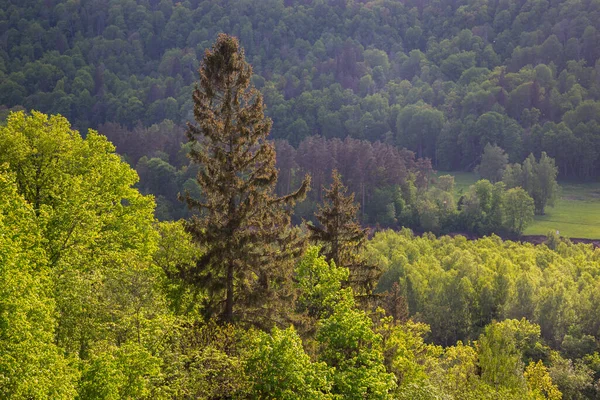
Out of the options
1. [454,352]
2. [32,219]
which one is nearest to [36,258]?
[32,219]

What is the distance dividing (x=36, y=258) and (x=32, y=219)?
205 centimetres

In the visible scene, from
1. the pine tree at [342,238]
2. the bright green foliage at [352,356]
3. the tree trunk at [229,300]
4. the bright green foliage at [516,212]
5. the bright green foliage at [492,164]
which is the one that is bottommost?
the bright green foliage at [352,356]

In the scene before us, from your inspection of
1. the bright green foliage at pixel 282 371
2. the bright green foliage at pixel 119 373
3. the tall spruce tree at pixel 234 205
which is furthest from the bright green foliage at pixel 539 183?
the bright green foliage at pixel 119 373

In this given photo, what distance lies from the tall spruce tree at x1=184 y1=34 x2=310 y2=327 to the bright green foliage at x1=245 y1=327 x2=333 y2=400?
744 centimetres

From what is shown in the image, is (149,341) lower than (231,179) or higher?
lower

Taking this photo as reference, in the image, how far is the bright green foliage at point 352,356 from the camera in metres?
25.8

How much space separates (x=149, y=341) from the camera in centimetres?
2309

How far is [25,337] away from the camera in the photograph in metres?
19.5

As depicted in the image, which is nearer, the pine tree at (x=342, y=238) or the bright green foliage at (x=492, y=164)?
the pine tree at (x=342, y=238)

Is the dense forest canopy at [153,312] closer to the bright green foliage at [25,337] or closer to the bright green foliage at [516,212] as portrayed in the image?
the bright green foliage at [25,337]

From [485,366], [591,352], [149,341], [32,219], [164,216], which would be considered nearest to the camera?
[149,341]

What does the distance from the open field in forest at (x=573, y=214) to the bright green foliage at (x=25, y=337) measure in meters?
118

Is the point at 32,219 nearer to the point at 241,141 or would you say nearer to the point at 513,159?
the point at 241,141

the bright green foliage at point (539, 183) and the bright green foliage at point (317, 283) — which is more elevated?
the bright green foliage at point (539, 183)
